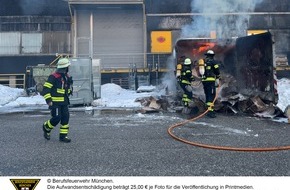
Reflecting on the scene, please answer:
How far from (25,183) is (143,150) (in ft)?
7.16

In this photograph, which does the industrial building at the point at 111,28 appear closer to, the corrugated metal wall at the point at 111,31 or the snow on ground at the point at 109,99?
the corrugated metal wall at the point at 111,31

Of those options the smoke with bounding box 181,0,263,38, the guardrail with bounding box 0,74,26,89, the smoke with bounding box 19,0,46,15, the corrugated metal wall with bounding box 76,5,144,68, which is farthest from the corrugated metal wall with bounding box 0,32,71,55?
the smoke with bounding box 181,0,263,38

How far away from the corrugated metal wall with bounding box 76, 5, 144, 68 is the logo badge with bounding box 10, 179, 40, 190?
17155 millimetres

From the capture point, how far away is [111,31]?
1975 centimetres

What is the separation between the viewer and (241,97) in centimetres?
864

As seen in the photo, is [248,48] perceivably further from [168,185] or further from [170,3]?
[170,3]

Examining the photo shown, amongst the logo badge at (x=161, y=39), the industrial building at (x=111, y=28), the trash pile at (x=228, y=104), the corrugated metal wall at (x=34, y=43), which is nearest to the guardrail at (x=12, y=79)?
the industrial building at (x=111, y=28)

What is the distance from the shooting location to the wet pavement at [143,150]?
3570 millimetres

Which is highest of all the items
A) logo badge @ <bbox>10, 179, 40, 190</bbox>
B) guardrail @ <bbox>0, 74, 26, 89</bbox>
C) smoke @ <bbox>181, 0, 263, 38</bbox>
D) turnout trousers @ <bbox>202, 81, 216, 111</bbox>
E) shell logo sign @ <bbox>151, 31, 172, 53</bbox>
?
smoke @ <bbox>181, 0, 263, 38</bbox>

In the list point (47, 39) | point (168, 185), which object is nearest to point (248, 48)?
→ point (168, 185)

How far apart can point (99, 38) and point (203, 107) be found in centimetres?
1285

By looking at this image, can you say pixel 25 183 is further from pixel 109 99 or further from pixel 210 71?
pixel 109 99

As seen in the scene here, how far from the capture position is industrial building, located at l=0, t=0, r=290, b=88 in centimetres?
1909

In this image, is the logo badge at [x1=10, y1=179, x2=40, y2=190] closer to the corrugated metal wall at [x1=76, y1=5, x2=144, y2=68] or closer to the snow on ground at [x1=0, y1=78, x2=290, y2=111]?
the snow on ground at [x1=0, y1=78, x2=290, y2=111]
